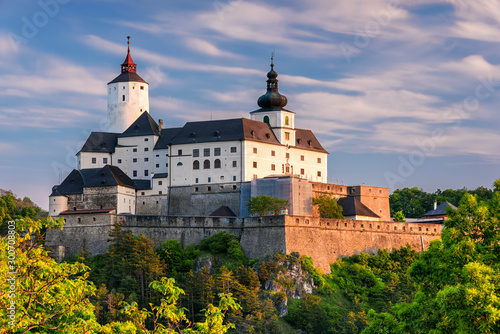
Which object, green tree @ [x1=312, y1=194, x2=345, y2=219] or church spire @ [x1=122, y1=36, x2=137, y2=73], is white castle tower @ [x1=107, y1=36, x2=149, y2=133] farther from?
green tree @ [x1=312, y1=194, x2=345, y2=219]

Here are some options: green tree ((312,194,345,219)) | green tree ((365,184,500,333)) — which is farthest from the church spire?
green tree ((365,184,500,333))

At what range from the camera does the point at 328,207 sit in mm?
69062

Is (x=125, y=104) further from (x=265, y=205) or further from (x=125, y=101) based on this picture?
(x=265, y=205)

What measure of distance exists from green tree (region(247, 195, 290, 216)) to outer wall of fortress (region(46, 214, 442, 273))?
1785 millimetres

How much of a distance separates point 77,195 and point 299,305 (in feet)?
77.6

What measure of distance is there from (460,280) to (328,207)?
149 feet

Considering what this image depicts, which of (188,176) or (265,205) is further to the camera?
(188,176)

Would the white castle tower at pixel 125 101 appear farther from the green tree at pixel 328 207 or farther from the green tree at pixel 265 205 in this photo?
the green tree at pixel 328 207

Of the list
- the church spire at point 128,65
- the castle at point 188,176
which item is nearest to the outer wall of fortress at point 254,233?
the castle at point 188,176

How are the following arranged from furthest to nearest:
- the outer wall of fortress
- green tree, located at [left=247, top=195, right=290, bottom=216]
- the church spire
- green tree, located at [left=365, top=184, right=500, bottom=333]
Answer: the church spire
green tree, located at [left=247, top=195, right=290, bottom=216]
the outer wall of fortress
green tree, located at [left=365, top=184, right=500, bottom=333]

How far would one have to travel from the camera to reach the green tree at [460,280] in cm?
2109

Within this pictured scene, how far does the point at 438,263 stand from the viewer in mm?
24906

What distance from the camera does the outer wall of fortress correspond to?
62.3m

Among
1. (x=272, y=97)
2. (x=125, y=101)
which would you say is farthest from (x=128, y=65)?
(x=272, y=97)
